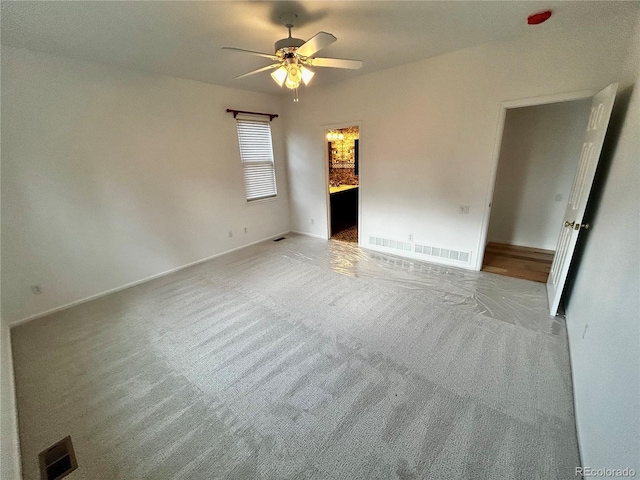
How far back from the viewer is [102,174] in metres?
3.01

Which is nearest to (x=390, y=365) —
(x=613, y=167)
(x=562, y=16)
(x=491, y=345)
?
(x=491, y=345)

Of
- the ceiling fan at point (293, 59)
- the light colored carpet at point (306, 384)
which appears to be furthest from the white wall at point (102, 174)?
the ceiling fan at point (293, 59)

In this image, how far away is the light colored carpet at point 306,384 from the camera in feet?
4.52

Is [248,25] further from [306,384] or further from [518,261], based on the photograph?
[518,261]

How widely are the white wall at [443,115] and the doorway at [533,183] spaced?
93cm

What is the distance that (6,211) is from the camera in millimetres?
2492

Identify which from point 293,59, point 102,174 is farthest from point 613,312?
point 102,174

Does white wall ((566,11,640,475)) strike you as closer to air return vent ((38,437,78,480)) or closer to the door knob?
the door knob

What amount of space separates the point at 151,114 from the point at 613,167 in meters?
4.87

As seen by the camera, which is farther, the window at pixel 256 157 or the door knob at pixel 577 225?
the window at pixel 256 157

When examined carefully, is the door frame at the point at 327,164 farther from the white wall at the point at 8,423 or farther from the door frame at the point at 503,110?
the white wall at the point at 8,423

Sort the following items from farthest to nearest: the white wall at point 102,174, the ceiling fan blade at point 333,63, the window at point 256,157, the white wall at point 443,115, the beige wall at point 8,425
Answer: the window at point 256,157 → the white wall at point 102,174 → the white wall at point 443,115 → the ceiling fan blade at point 333,63 → the beige wall at point 8,425

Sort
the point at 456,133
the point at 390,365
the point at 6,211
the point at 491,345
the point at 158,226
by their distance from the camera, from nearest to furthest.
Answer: the point at 390,365 → the point at 491,345 → the point at 6,211 → the point at 456,133 → the point at 158,226

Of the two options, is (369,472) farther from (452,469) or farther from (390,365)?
(390,365)
